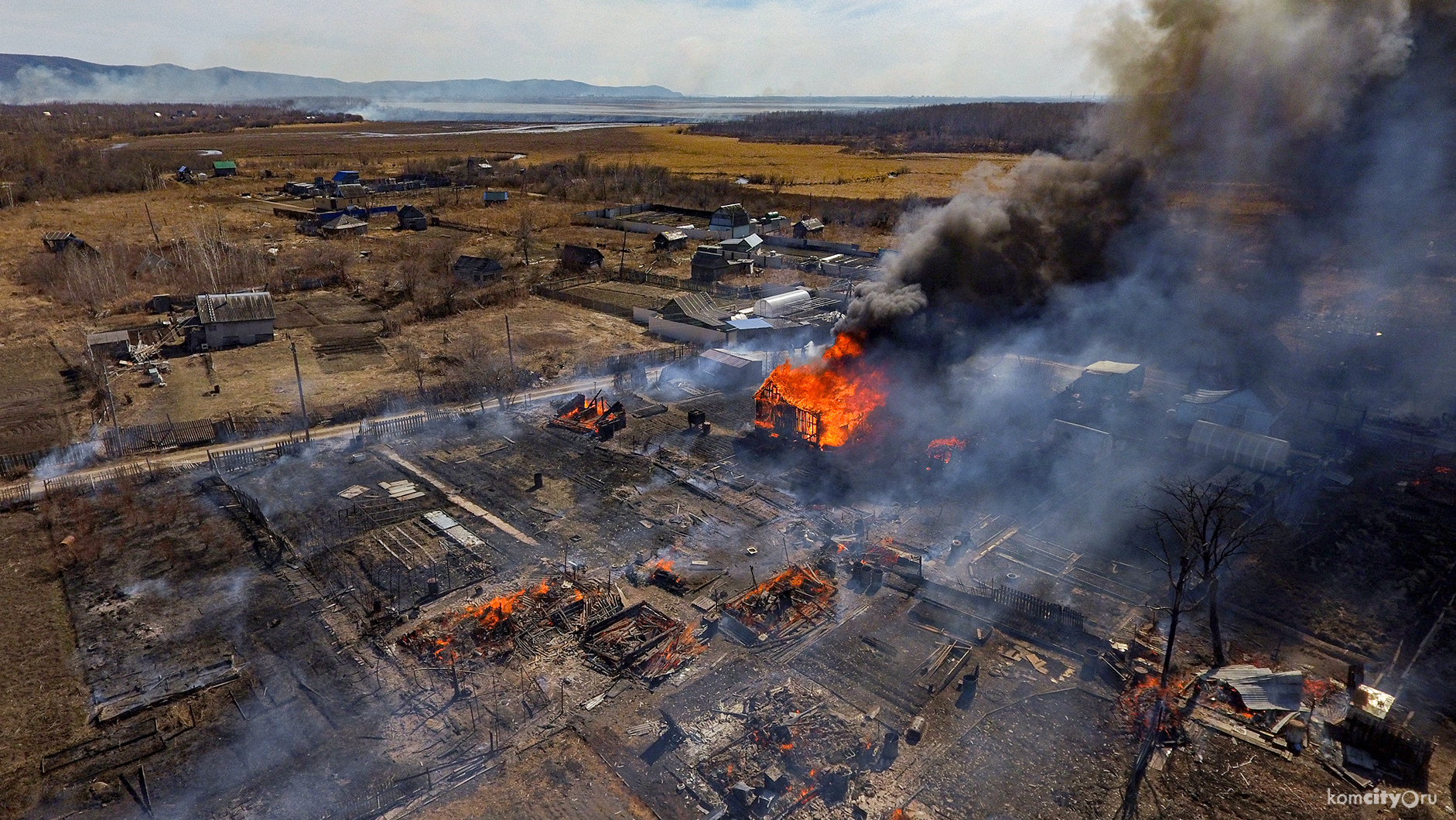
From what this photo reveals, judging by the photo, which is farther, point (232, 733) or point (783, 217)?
point (783, 217)

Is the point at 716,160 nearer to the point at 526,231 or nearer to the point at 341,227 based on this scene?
the point at 526,231

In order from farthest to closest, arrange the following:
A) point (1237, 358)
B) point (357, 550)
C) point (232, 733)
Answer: point (1237, 358) → point (357, 550) → point (232, 733)

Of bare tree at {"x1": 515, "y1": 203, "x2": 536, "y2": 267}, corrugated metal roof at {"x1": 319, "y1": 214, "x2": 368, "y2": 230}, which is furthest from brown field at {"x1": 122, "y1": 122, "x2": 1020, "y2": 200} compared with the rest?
corrugated metal roof at {"x1": 319, "y1": 214, "x2": 368, "y2": 230}

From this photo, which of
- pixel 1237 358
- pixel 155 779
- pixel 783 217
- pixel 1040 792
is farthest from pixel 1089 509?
pixel 783 217

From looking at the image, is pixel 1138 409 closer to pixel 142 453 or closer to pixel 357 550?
pixel 357 550

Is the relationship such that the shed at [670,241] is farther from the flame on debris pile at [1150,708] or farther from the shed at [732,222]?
the flame on debris pile at [1150,708]

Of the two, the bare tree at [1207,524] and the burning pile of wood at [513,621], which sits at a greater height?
the bare tree at [1207,524]

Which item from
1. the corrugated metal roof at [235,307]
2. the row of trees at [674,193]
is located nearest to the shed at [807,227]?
the row of trees at [674,193]
